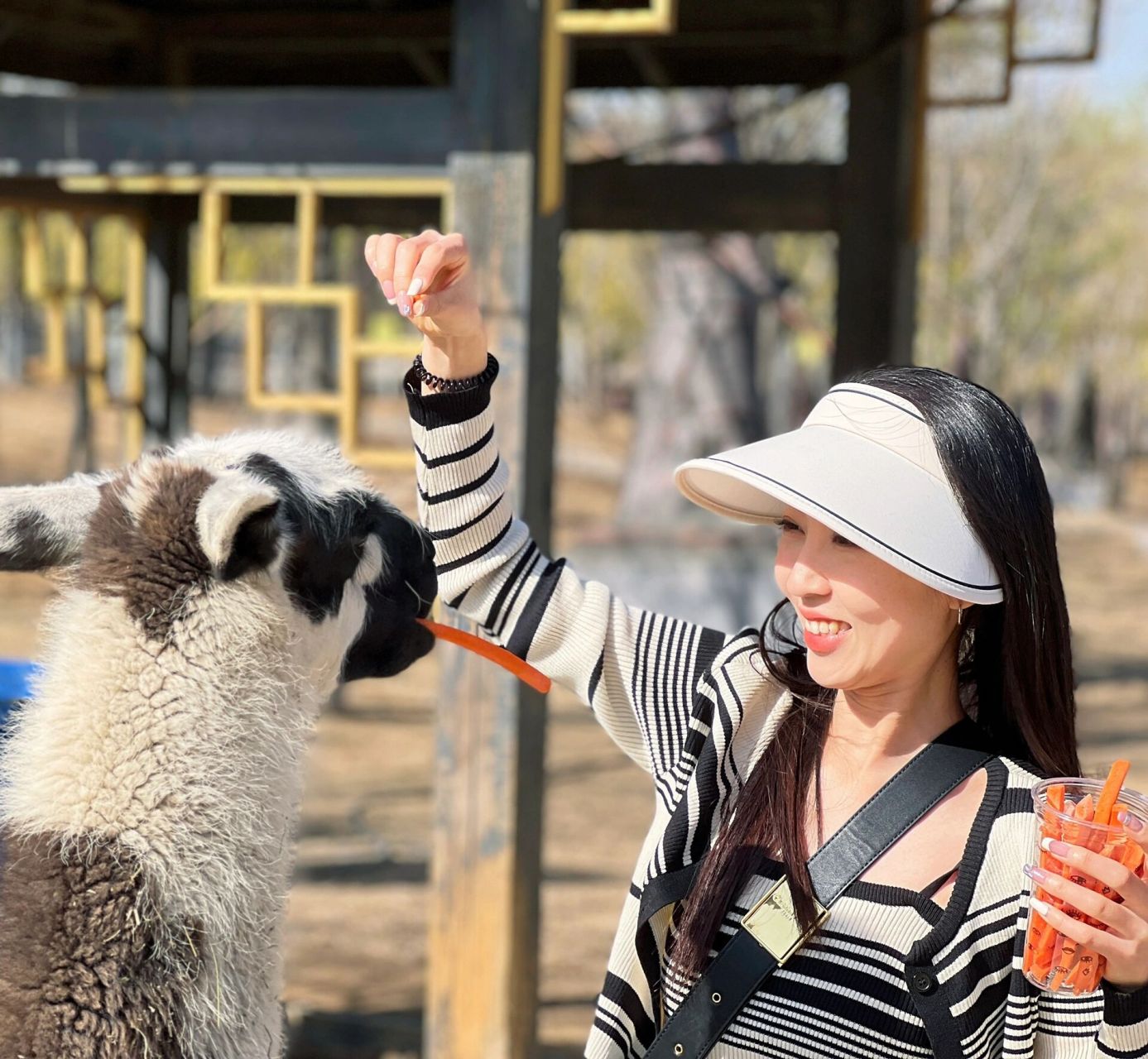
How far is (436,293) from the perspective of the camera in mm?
1940

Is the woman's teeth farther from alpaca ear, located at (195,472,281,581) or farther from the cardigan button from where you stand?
alpaca ear, located at (195,472,281,581)

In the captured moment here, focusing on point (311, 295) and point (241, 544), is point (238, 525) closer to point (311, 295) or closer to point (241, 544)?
point (241, 544)

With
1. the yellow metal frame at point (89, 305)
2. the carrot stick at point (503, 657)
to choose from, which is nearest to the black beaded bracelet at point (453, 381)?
the carrot stick at point (503, 657)

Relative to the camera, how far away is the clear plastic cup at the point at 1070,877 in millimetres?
1562

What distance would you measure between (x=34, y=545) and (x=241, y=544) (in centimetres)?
28

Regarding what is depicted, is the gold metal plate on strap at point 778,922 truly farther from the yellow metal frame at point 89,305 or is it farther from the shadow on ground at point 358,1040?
the yellow metal frame at point 89,305

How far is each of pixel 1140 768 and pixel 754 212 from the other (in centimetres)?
504

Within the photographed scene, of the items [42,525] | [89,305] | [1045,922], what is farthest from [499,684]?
[89,305]

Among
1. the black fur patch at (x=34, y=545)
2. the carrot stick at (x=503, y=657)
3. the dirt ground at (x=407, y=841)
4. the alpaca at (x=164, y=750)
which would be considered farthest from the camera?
the dirt ground at (x=407, y=841)

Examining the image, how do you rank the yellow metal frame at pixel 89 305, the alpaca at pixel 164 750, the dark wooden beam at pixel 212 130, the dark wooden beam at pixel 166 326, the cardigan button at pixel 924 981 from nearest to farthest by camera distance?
the cardigan button at pixel 924 981, the alpaca at pixel 164 750, the dark wooden beam at pixel 212 130, the yellow metal frame at pixel 89 305, the dark wooden beam at pixel 166 326

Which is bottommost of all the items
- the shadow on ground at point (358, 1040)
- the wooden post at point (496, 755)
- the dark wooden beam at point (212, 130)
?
the shadow on ground at point (358, 1040)

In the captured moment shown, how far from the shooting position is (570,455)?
28094 mm

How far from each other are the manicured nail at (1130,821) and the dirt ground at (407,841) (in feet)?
1.85

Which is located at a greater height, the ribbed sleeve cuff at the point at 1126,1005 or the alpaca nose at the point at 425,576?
the alpaca nose at the point at 425,576
